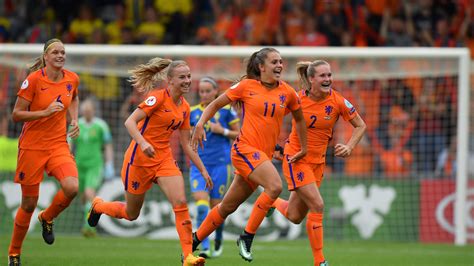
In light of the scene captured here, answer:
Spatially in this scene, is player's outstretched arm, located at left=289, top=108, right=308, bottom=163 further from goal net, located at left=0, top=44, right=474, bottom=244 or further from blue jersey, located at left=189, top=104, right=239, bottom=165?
goal net, located at left=0, top=44, right=474, bottom=244

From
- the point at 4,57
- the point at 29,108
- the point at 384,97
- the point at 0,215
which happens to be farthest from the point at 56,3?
the point at 29,108

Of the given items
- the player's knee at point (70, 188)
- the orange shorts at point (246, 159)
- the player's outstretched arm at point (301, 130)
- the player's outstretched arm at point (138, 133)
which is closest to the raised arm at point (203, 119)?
the orange shorts at point (246, 159)

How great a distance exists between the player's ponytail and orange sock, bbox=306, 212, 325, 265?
7.93 feet

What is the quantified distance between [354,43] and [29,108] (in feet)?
37.0

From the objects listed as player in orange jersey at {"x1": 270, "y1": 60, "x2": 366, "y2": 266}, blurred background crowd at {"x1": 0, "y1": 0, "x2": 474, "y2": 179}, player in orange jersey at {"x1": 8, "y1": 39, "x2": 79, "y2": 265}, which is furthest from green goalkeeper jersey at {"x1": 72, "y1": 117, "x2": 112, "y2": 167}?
player in orange jersey at {"x1": 270, "y1": 60, "x2": 366, "y2": 266}

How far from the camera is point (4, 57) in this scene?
17.9 m

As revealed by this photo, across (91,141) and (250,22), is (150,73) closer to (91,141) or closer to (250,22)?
(91,141)

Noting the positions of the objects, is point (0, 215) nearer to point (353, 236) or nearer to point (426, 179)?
point (353, 236)

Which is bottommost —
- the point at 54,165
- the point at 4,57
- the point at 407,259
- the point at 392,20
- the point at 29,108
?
the point at 407,259

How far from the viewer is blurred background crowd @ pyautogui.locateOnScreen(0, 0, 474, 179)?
18391 millimetres

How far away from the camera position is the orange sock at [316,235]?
10.2m

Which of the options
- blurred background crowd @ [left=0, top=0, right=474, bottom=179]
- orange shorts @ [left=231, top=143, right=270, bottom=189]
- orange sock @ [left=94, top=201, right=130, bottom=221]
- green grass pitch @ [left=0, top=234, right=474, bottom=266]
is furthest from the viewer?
blurred background crowd @ [left=0, top=0, right=474, bottom=179]

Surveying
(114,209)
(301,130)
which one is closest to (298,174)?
(301,130)

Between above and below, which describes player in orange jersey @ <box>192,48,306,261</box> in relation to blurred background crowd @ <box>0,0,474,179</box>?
below
